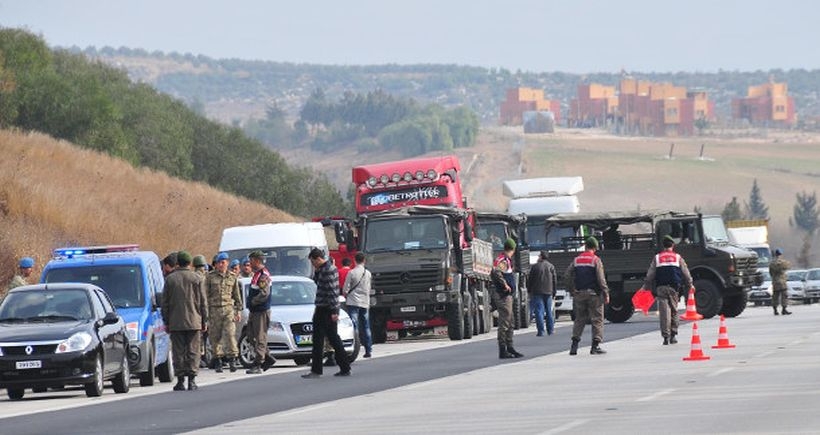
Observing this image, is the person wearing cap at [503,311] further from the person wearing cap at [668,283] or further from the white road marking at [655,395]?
the white road marking at [655,395]

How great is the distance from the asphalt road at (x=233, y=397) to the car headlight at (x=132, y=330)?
763mm

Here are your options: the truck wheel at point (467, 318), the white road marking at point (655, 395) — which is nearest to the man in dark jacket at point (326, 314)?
the white road marking at point (655, 395)

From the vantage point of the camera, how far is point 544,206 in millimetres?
59781

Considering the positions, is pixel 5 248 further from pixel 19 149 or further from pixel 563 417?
pixel 563 417

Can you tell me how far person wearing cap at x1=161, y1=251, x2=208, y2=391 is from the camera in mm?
27984

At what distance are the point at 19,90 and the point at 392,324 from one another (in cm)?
4906

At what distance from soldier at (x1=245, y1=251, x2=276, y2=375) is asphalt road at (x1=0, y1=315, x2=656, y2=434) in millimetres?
461

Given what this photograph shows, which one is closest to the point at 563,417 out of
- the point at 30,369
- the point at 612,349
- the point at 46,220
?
the point at 30,369

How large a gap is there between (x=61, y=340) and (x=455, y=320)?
57.0ft

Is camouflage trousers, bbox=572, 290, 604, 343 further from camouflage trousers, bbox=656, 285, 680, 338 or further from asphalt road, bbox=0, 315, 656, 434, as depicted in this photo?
camouflage trousers, bbox=656, 285, 680, 338

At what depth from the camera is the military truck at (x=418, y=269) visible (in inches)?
1710

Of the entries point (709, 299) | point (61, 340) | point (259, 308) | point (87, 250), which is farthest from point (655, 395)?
point (709, 299)

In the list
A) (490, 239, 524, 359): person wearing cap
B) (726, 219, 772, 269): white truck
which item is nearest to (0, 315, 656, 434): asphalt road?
(490, 239, 524, 359): person wearing cap

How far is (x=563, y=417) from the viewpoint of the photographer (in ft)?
65.4
